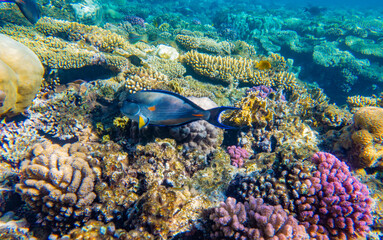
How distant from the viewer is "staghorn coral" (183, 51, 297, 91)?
19.7 feet

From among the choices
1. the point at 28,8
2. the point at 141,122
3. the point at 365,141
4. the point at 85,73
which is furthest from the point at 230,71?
the point at 28,8

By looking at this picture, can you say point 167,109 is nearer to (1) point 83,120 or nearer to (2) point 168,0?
(1) point 83,120

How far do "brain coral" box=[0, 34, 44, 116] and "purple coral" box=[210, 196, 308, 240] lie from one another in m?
4.29

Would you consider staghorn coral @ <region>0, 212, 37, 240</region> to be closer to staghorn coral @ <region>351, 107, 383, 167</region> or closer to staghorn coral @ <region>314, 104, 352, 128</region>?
staghorn coral @ <region>351, 107, 383, 167</region>

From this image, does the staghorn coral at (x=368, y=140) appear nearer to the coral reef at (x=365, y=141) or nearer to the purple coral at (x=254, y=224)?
the coral reef at (x=365, y=141)

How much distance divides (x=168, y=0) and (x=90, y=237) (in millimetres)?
30055

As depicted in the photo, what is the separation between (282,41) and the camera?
13.8 meters

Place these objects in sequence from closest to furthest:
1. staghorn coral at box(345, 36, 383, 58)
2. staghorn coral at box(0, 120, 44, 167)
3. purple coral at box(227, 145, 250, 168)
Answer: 1. staghorn coral at box(0, 120, 44, 167)
2. purple coral at box(227, 145, 250, 168)
3. staghorn coral at box(345, 36, 383, 58)

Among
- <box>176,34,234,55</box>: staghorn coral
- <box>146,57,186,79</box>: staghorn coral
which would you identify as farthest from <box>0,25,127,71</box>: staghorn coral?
<box>176,34,234,55</box>: staghorn coral

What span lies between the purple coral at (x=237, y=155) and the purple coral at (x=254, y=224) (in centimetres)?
155

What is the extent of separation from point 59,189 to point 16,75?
2.78 m

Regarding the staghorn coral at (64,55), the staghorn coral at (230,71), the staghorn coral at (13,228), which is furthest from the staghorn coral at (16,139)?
the staghorn coral at (230,71)

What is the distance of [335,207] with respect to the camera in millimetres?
2283

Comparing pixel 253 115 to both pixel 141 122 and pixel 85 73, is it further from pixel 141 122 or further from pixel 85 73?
pixel 85 73
